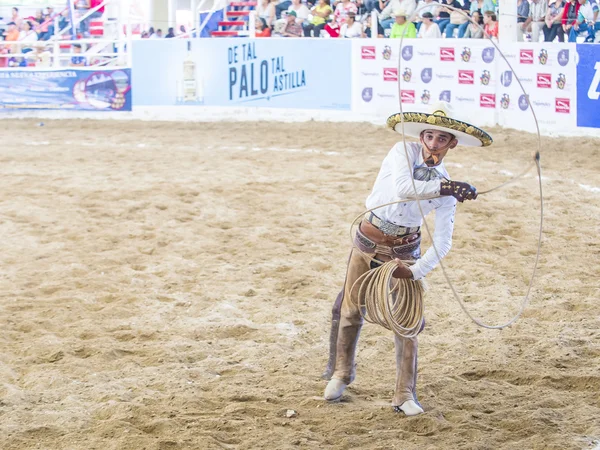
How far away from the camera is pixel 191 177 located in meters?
11.2

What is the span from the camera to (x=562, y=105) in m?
13.4

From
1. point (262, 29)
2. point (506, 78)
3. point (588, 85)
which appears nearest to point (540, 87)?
point (506, 78)

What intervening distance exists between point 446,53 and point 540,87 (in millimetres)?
2016

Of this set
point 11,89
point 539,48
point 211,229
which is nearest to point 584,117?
point 539,48

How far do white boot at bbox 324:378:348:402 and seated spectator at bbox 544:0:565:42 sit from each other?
10.4m

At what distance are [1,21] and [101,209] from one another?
16727 mm

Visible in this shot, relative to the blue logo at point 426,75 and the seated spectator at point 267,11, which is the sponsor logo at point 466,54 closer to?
the blue logo at point 426,75

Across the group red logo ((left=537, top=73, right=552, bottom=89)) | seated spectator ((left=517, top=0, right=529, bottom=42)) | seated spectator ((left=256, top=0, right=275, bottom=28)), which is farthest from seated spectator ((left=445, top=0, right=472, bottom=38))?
seated spectator ((left=256, top=0, right=275, bottom=28))

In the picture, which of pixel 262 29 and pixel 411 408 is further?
pixel 262 29

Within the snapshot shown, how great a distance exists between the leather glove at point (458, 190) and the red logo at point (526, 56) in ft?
34.2

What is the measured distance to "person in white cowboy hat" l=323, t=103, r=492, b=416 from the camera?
4.32 metres

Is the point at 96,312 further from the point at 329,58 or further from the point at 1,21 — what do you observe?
the point at 1,21

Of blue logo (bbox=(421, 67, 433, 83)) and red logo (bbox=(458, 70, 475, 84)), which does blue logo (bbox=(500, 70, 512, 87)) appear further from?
blue logo (bbox=(421, 67, 433, 83))

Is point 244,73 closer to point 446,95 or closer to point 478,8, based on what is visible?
point 446,95
